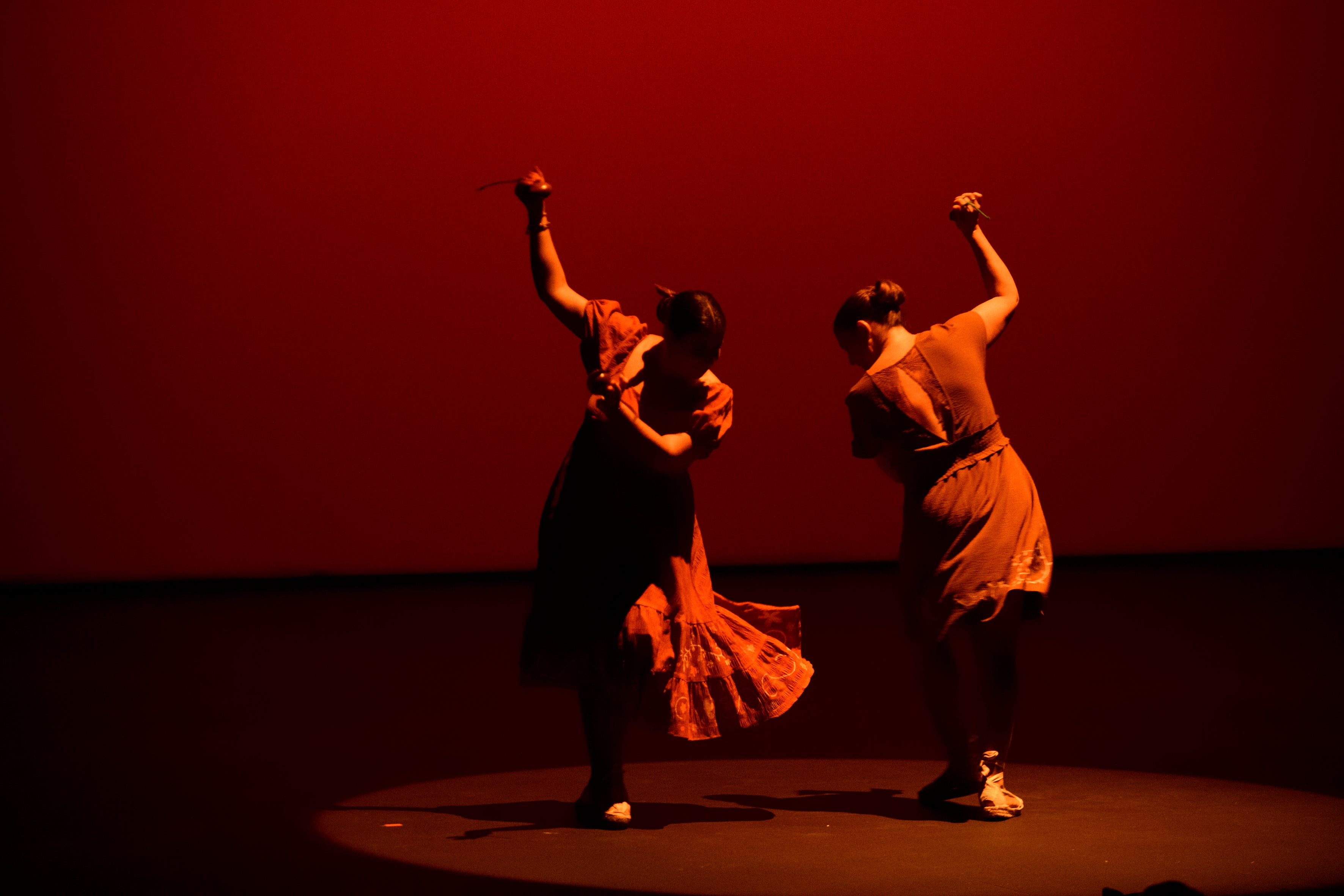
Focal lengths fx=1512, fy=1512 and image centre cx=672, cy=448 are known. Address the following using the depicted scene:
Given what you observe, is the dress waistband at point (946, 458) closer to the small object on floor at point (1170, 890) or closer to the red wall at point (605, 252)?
the small object on floor at point (1170, 890)

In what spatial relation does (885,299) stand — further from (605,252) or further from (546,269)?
(605,252)

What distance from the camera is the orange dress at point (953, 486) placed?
3041mm

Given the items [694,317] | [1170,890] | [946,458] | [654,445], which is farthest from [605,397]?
[1170,890]

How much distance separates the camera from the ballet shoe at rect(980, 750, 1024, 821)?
3.01m

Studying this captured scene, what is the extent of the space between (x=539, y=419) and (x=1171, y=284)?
3390 mm

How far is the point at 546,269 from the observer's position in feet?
10.3

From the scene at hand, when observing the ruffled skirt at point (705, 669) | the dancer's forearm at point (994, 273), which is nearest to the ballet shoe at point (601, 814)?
the ruffled skirt at point (705, 669)

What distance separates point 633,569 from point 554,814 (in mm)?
542

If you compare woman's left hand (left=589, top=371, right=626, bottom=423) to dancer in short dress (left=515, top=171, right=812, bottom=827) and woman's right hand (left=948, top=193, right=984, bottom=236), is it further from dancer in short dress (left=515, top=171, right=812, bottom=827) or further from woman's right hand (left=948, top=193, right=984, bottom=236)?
woman's right hand (left=948, top=193, right=984, bottom=236)

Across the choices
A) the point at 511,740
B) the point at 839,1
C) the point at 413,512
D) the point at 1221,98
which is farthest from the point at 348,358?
the point at 1221,98

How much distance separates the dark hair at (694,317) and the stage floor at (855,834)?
99 cm

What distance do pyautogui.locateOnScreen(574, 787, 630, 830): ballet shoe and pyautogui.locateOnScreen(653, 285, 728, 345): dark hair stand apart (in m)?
0.95

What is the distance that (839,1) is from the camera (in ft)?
25.2

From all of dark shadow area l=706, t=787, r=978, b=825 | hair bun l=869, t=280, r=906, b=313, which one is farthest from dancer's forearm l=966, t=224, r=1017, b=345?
dark shadow area l=706, t=787, r=978, b=825
